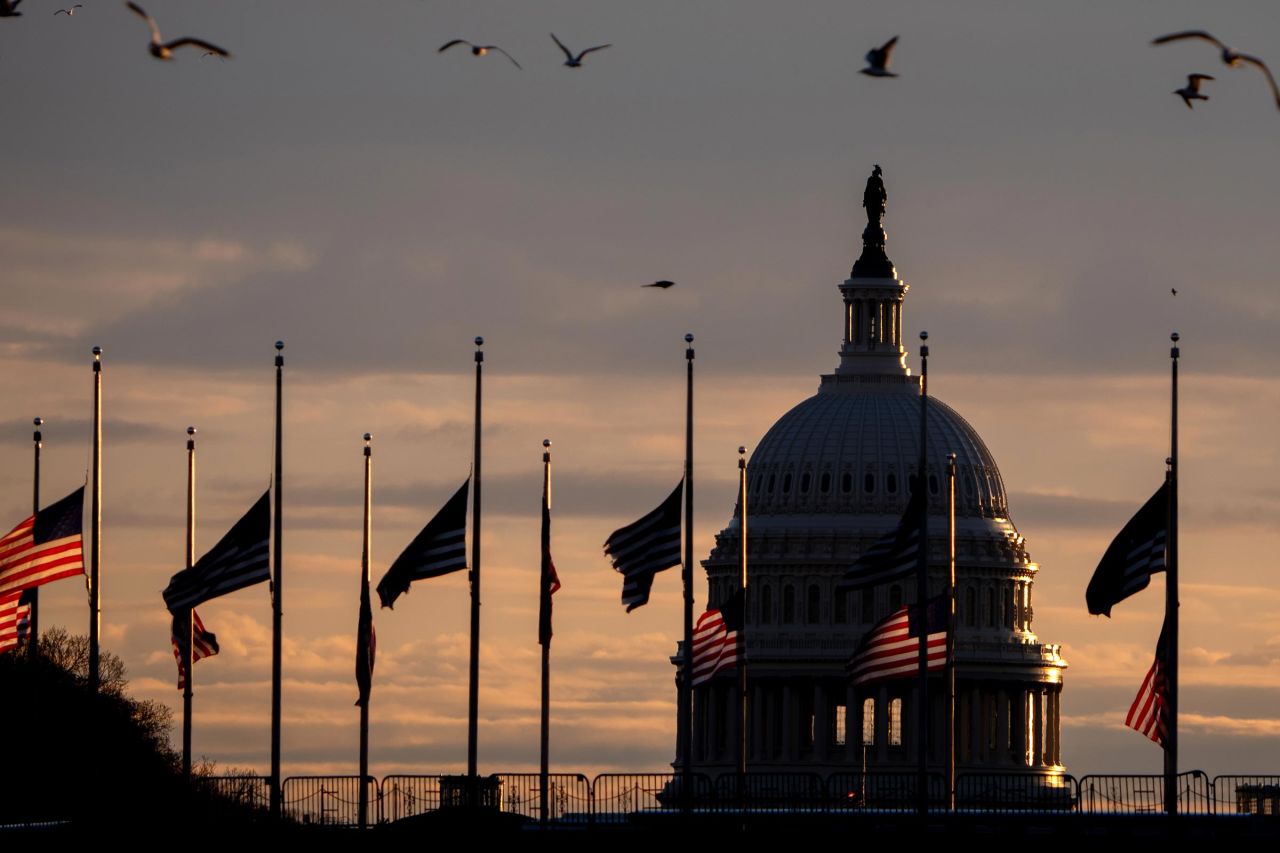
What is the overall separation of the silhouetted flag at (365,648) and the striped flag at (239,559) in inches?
254

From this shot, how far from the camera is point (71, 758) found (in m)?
163

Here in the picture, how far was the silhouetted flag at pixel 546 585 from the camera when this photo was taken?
15038 centimetres

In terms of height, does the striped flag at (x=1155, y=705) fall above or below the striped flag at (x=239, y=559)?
below

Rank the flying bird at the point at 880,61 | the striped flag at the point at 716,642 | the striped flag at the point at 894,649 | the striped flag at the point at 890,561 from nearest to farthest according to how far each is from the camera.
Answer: the flying bird at the point at 880,61 → the striped flag at the point at 890,561 → the striped flag at the point at 894,649 → the striped flag at the point at 716,642

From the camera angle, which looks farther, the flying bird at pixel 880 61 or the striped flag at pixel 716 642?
the striped flag at pixel 716 642

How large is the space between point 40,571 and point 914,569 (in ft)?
89.5

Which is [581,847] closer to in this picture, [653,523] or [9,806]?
[653,523]

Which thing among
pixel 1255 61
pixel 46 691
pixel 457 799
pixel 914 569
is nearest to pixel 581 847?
pixel 457 799

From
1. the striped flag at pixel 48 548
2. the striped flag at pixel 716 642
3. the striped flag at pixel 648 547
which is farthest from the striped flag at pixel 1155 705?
the striped flag at pixel 48 548

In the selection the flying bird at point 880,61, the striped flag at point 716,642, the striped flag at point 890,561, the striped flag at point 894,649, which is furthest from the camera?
the striped flag at point 716,642

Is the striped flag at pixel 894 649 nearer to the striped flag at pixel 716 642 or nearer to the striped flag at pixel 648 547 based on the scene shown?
the striped flag at pixel 716 642

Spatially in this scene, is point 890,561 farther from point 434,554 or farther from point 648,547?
point 434,554

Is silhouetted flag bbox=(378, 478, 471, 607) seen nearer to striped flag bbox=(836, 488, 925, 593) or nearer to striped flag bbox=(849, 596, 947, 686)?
striped flag bbox=(836, 488, 925, 593)

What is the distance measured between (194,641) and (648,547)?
14.4m
